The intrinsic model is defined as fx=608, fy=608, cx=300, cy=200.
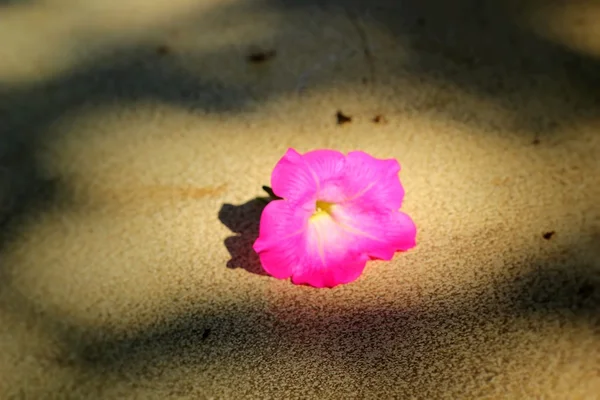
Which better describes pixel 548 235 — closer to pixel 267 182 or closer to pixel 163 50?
pixel 267 182

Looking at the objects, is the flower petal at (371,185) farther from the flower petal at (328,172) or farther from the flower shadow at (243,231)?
the flower shadow at (243,231)

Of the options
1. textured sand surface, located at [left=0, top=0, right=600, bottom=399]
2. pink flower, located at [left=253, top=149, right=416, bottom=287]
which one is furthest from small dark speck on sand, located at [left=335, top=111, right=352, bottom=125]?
pink flower, located at [left=253, top=149, right=416, bottom=287]

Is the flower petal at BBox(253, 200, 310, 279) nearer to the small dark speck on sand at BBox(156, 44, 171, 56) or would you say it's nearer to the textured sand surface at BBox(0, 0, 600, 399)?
the textured sand surface at BBox(0, 0, 600, 399)

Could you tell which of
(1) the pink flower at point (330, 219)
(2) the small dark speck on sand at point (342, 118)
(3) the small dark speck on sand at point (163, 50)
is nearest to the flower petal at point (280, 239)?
(1) the pink flower at point (330, 219)

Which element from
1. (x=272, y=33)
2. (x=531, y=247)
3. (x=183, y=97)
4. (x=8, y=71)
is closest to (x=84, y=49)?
(x=8, y=71)

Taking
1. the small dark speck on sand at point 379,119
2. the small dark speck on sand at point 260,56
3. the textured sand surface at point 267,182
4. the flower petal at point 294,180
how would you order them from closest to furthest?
1. the textured sand surface at point 267,182
2. the flower petal at point 294,180
3. the small dark speck on sand at point 379,119
4. the small dark speck on sand at point 260,56

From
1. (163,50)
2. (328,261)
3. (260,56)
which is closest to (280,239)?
(328,261)
